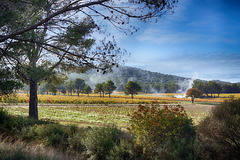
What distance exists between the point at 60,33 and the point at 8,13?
6.22 feet

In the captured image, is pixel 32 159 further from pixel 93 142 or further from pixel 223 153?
pixel 223 153

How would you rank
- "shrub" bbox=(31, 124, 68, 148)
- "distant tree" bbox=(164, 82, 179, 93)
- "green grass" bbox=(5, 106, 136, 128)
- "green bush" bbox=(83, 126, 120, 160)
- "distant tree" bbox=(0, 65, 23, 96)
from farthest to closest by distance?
"distant tree" bbox=(164, 82, 179, 93), "green grass" bbox=(5, 106, 136, 128), "distant tree" bbox=(0, 65, 23, 96), "shrub" bbox=(31, 124, 68, 148), "green bush" bbox=(83, 126, 120, 160)

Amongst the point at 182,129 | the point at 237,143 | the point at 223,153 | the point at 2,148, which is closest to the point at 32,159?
the point at 2,148

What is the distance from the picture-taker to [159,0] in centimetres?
511

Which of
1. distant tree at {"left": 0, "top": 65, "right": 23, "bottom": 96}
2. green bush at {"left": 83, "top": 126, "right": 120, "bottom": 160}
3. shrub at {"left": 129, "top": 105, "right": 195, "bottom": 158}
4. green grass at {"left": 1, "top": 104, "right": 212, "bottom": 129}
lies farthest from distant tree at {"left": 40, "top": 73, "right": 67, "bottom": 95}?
shrub at {"left": 129, "top": 105, "right": 195, "bottom": 158}

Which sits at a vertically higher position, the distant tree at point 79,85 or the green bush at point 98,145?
the distant tree at point 79,85

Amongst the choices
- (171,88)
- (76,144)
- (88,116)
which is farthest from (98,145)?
(171,88)

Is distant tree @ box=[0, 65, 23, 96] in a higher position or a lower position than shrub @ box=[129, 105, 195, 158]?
higher

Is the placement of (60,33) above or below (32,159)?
above

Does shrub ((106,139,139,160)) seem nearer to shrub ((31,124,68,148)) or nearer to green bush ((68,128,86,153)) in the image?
green bush ((68,128,86,153))

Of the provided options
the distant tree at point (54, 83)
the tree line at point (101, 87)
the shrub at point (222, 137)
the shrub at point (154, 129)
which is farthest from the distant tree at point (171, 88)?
the shrub at point (222, 137)

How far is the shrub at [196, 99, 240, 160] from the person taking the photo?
3.83 meters

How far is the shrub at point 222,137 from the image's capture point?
3.83 meters

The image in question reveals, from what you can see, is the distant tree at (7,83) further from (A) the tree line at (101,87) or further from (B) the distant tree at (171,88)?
(B) the distant tree at (171,88)
